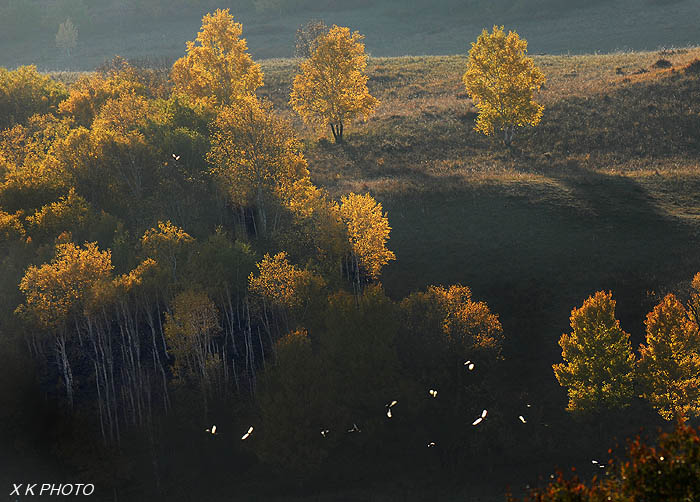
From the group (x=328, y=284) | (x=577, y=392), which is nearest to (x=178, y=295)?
(x=328, y=284)

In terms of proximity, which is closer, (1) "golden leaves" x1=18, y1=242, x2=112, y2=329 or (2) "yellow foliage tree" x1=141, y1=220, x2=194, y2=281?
(1) "golden leaves" x1=18, y1=242, x2=112, y2=329

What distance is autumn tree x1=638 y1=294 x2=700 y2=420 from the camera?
57406mm

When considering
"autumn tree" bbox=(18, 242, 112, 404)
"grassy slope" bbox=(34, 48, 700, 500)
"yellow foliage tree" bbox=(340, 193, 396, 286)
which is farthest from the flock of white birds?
"yellow foliage tree" bbox=(340, 193, 396, 286)

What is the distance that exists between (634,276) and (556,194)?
18.4 m

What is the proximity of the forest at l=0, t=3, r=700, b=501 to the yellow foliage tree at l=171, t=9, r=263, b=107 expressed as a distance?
19.3m

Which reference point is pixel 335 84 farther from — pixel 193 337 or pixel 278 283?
pixel 193 337

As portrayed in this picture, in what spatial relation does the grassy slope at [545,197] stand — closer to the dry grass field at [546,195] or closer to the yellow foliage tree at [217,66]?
the dry grass field at [546,195]

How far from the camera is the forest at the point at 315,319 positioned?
2291 inches

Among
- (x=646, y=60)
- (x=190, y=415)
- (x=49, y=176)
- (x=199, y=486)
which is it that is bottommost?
(x=199, y=486)

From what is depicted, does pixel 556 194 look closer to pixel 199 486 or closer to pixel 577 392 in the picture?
pixel 577 392

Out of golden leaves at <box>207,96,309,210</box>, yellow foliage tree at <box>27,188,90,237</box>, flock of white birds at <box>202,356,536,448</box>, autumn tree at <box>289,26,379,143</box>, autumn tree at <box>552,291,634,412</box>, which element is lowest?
flock of white birds at <box>202,356,536,448</box>

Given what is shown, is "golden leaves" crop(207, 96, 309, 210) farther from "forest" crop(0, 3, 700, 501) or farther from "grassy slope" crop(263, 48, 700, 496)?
"grassy slope" crop(263, 48, 700, 496)

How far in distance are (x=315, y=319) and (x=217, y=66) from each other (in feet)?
208

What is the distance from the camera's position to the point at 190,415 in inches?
2415
